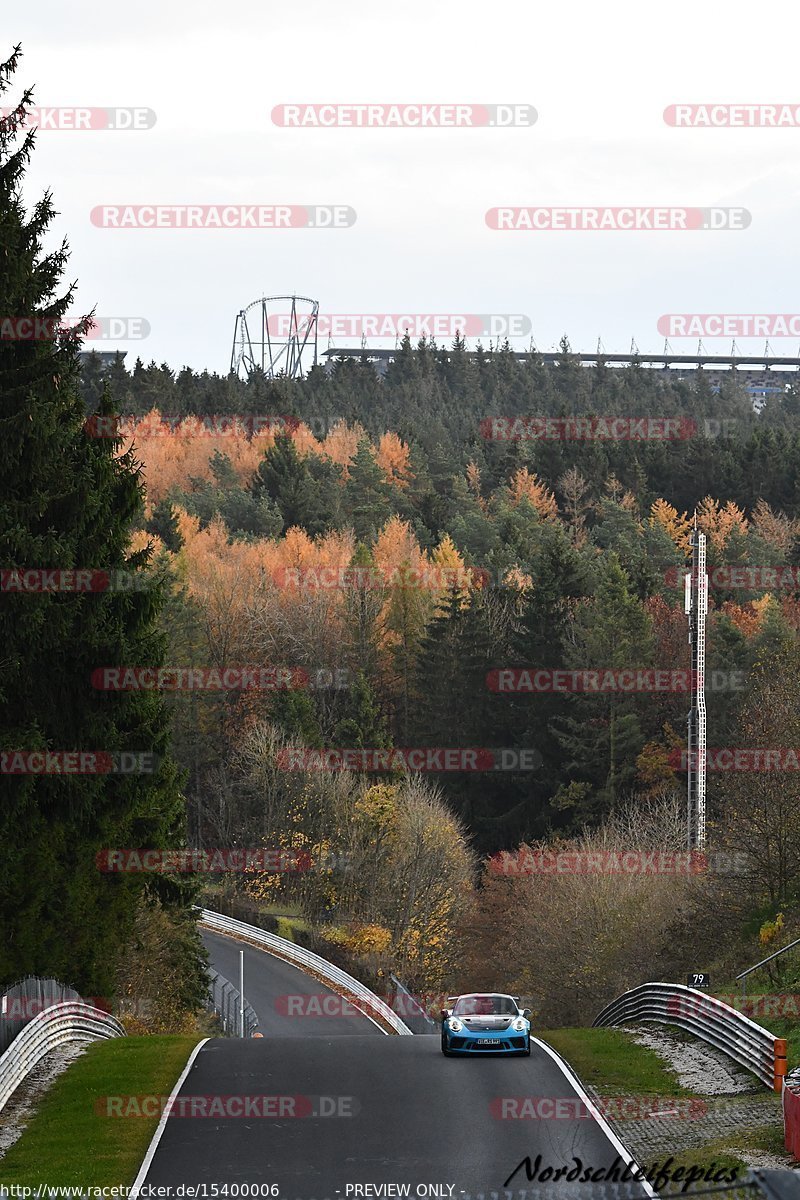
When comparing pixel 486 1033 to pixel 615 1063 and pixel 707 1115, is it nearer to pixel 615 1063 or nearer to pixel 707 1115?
pixel 615 1063

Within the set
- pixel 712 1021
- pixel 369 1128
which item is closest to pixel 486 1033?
pixel 712 1021

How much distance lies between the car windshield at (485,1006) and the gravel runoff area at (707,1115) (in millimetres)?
2829

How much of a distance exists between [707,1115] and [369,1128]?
4.47 metres

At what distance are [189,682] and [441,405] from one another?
9521 cm

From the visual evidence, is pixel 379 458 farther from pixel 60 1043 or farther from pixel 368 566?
pixel 60 1043

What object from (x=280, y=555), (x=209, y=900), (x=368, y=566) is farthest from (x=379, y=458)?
(x=209, y=900)

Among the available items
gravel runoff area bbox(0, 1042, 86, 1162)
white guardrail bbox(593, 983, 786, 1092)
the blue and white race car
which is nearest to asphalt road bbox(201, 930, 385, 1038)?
→ white guardrail bbox(593, 983, 786, 1092)

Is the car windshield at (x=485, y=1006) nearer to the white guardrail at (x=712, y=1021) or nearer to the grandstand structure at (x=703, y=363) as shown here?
the white guardrail at (x=712, y=1021)

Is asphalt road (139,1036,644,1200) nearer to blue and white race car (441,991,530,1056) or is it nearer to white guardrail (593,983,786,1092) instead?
blue and white race car (441,991,530,1056)

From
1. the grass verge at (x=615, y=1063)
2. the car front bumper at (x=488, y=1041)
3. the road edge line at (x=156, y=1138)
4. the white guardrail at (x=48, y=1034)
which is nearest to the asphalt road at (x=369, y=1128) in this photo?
the road edge line at (x=156, y=1138)

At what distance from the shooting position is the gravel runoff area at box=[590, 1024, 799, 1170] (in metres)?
17.8

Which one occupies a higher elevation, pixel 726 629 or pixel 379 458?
pixel 379 458

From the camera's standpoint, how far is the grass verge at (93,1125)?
16.8 m

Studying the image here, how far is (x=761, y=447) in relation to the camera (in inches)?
4692
